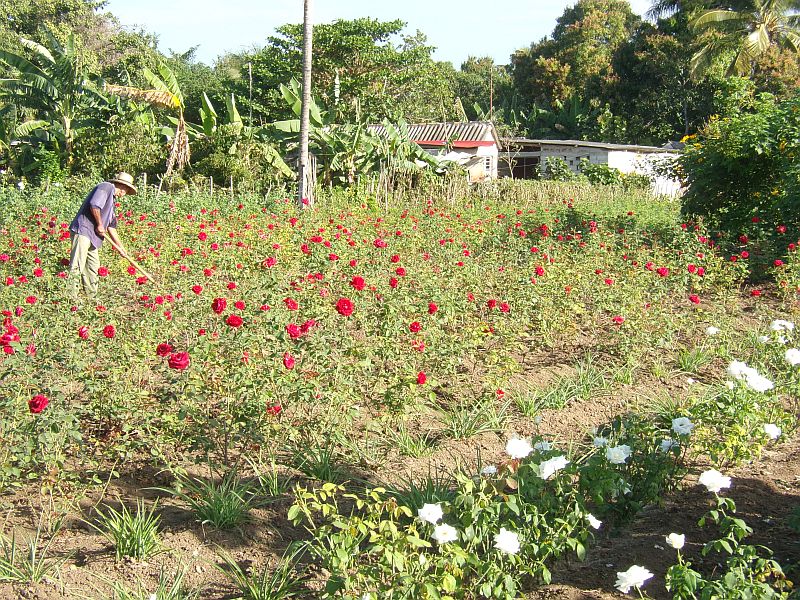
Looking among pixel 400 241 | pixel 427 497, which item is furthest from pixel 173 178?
pixel 427 497

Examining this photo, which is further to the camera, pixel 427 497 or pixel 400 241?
pixel 400 241

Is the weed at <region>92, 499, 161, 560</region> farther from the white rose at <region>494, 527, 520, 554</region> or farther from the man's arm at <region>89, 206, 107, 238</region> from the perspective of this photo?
the man's arm at <region>89, 206, 107, 238</region>

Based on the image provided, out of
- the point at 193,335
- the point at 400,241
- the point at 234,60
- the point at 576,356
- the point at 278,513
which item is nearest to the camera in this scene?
the point at 278,513

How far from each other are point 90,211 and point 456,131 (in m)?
23.7

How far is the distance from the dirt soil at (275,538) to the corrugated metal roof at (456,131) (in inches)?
1011

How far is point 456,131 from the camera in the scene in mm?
30062

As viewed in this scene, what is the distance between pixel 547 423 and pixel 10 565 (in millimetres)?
3215

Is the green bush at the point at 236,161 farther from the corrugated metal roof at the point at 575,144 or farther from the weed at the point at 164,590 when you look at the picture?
the corrugated metal roof at the point at 575,144

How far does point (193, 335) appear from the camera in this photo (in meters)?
4.70

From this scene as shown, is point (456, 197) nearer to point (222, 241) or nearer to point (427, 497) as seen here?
point (222, 241)

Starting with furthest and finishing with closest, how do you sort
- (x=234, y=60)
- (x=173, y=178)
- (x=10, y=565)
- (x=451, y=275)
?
(x=234, y=60) → (x=173, y=178) → (x=451, y=275) → (x=10, y=565)

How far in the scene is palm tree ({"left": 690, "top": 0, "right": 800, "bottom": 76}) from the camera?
3100 centimetres

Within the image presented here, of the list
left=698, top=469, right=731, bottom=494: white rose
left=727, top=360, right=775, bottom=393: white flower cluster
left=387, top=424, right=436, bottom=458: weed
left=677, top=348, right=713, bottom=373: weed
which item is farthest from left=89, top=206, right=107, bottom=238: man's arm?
left=698, top=469, right=731, bottom=494: white rose

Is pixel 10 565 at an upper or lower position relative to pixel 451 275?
lower
